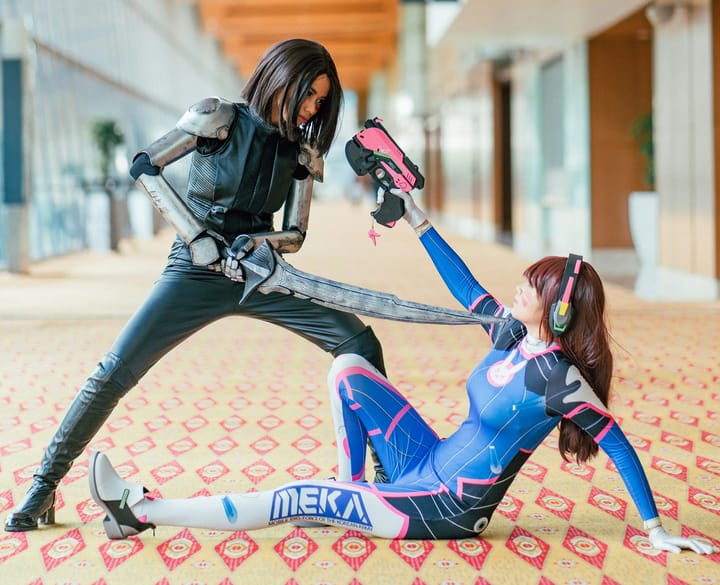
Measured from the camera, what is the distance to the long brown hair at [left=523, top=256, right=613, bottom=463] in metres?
2.39

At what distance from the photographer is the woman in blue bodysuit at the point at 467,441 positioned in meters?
2.39

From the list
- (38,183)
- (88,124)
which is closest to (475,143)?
(88,124)

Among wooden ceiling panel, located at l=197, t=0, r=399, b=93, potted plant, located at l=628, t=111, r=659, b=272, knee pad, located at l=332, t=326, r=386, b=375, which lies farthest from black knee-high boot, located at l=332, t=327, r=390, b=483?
wooden ceiling panel, located at l=197, t=0, r=399, b=93

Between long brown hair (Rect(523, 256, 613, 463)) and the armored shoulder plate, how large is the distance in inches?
36.3

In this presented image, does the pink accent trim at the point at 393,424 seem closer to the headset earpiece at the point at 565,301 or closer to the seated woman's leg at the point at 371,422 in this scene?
the seated woman's leg at the point at 371,422

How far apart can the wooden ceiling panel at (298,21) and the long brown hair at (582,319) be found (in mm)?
29330

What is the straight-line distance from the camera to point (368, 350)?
275 cm

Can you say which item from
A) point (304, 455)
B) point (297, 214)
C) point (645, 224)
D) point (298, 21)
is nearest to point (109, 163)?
point (645, 224)

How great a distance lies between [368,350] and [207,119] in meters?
0.79

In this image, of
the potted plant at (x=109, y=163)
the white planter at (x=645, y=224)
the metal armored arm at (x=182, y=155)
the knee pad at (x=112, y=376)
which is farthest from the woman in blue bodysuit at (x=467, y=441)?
the potted plant at (x=109, y=163)

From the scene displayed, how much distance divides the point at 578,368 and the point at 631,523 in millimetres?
641

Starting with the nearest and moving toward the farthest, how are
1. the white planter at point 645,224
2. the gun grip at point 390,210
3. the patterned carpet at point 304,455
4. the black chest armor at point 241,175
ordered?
1. the patterned carpet at point 304,455
2. the gun grip at point 390,210
3. the black chest armor at point 241,175
4. the white planter at point 645,224

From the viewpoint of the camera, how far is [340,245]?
16859mm

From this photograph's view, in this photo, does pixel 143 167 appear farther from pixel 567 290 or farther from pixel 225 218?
pixel 567 290
